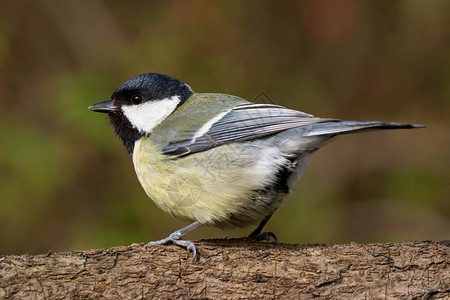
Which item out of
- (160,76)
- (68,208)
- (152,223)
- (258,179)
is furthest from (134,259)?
(68,208)

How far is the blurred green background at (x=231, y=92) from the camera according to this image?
400cm

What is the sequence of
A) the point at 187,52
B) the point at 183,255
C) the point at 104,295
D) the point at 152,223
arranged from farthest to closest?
1. the point at 187,52
2. the point at 152,223
3. the point at 183,255
4. the point at 104,295

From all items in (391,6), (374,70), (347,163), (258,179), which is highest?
(391,6)

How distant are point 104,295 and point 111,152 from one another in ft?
6.28

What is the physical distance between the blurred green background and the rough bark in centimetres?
135

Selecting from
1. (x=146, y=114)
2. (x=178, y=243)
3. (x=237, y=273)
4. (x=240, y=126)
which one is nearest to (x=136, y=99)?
(x=146, y=114)

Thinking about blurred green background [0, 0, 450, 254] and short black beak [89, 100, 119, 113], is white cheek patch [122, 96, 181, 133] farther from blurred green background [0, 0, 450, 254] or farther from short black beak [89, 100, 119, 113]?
blurred green background [0, 0, 450, 254]

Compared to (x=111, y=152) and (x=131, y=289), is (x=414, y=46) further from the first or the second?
(x=131, y=289)

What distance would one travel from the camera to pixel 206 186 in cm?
268

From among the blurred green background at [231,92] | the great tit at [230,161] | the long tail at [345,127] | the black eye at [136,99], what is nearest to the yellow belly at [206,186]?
the great tit at [230,161]

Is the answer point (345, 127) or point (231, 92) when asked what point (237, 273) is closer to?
point (345, 127)

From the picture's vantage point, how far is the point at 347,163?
14.6ft

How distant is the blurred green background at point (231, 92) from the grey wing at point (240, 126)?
124cm

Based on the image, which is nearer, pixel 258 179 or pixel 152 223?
pixel 258 179
